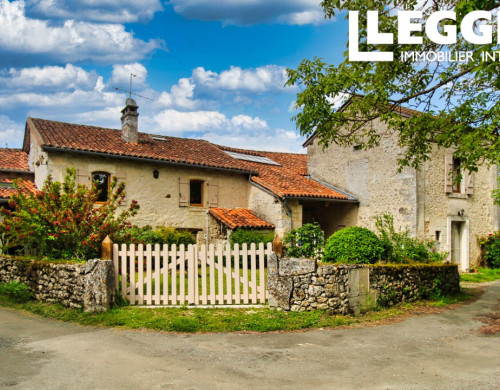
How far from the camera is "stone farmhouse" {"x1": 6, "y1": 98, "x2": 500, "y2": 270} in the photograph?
1545 centimetres

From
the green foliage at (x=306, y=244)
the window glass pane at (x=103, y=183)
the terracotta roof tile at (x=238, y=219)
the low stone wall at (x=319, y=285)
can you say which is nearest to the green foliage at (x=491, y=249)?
the terracotta roof tile at (x=238, y=219)

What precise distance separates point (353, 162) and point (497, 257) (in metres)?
7.28

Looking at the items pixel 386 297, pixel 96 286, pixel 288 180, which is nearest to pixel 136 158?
pixel 288 180

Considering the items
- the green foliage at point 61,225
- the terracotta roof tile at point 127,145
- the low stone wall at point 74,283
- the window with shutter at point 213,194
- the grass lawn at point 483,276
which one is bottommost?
the grass lawn at point 483,276

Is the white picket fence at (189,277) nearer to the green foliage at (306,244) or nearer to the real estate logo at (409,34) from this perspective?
the green foliage at (306,244)

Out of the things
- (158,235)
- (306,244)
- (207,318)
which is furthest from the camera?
(158,235)

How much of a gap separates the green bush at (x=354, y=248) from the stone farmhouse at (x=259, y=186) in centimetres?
678

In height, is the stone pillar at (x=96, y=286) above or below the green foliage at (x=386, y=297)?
above

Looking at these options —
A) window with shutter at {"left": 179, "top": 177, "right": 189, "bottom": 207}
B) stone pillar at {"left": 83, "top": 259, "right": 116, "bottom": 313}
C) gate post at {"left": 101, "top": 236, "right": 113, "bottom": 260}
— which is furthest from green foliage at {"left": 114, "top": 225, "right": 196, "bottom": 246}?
stone pillar at {"left": 83, "top": 259, "right": 116, "bottom": 313}

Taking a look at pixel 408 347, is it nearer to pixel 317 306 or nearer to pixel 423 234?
pixel 317 306

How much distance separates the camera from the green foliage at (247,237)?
49.7ft

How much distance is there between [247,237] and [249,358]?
9578 mm

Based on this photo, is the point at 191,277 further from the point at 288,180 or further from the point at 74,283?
the point at 288,180

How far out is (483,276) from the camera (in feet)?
51.8
